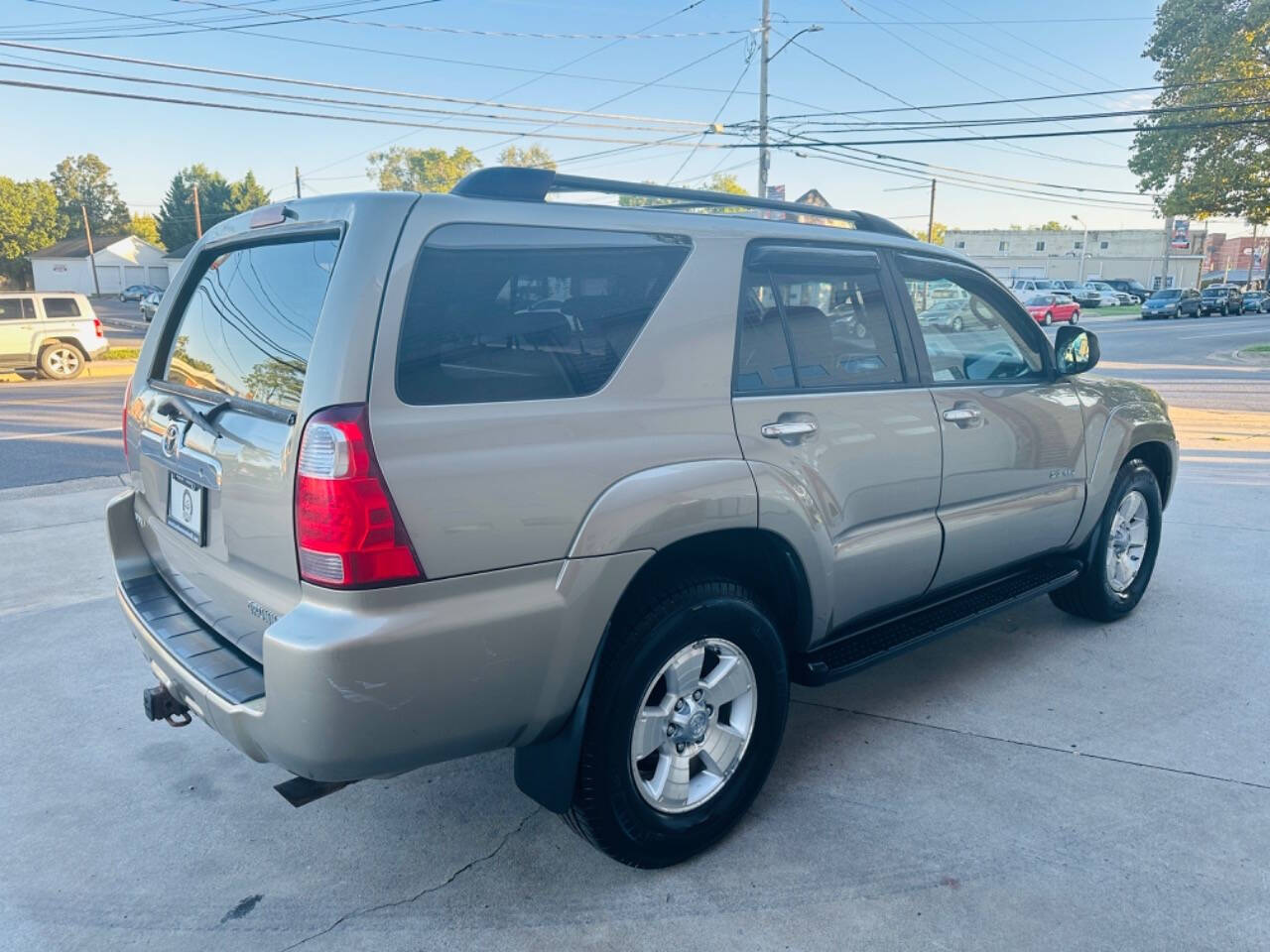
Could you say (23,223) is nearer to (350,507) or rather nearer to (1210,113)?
(1210,113)

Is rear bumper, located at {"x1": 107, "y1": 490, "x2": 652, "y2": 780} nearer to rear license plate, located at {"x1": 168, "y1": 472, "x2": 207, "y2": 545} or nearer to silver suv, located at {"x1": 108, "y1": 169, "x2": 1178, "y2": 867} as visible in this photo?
silver suv, located at {"x1": 108, "y1": 169, "x2": 1178, "y2": 867}

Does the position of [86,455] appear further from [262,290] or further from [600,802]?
[600,802]

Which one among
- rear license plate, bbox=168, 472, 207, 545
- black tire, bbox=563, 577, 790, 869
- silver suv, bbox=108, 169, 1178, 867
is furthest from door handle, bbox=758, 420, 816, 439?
rear license plate, bbox=168, 472, 207, 545

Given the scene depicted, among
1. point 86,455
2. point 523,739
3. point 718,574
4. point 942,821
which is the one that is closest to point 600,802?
point 523,739

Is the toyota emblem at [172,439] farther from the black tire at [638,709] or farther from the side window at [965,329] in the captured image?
the side window at [965,329]

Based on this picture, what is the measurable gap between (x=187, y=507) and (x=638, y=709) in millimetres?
1448

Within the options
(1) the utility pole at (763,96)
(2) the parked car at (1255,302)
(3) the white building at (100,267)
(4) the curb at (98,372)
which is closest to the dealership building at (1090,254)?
(2) the parked car at (1255,302)

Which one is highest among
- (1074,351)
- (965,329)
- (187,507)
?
(965,329)

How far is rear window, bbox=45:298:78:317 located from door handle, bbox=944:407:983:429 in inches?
756

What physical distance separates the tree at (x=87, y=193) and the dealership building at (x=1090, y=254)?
3748 inches

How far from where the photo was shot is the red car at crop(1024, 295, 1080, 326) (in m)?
35.9

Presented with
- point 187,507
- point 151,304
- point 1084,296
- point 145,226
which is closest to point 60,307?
point 151,304

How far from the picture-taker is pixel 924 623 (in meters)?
3.54

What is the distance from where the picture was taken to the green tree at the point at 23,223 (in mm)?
80625
